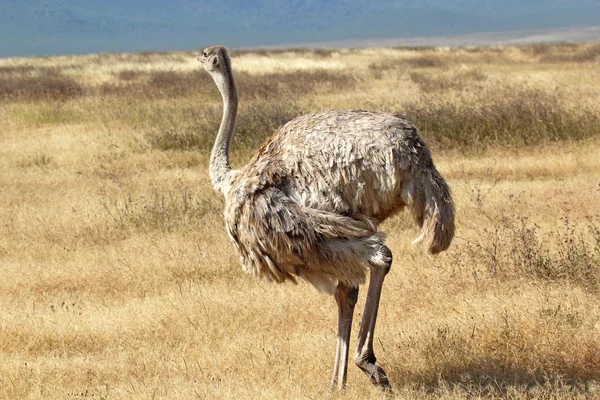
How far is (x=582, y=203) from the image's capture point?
895 centimetres

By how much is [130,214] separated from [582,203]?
442 centimetres

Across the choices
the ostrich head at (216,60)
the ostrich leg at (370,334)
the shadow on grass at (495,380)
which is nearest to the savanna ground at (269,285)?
the shadow on grass at (495,380)

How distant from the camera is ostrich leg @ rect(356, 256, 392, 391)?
448 centimetres

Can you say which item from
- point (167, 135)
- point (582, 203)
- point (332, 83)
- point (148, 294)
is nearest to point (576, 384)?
point (148, 294)

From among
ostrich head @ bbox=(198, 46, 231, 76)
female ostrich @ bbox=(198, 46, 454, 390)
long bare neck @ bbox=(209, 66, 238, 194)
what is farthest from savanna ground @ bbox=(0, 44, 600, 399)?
ostrich head @ bbox=(198, 46, 231, 76)

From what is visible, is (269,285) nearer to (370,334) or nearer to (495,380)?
(370,334)

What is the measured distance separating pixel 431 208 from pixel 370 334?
683 millimetres

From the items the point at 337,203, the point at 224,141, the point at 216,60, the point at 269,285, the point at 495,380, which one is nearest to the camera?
the point at 337,203

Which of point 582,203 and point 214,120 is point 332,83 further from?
point 582,203

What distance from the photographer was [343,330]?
471 centimetres

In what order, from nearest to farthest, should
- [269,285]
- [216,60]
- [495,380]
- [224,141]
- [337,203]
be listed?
[337,203]
[495,380]
[224,141]
[216,60]
[269,285]

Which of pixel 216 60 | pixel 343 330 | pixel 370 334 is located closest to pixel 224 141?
pixel 216 60

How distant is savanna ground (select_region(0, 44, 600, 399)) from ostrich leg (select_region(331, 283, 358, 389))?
0.35ft

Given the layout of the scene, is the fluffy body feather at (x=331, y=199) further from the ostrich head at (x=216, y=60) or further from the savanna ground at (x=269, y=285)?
the ostrich head at (x=216, y=60)
